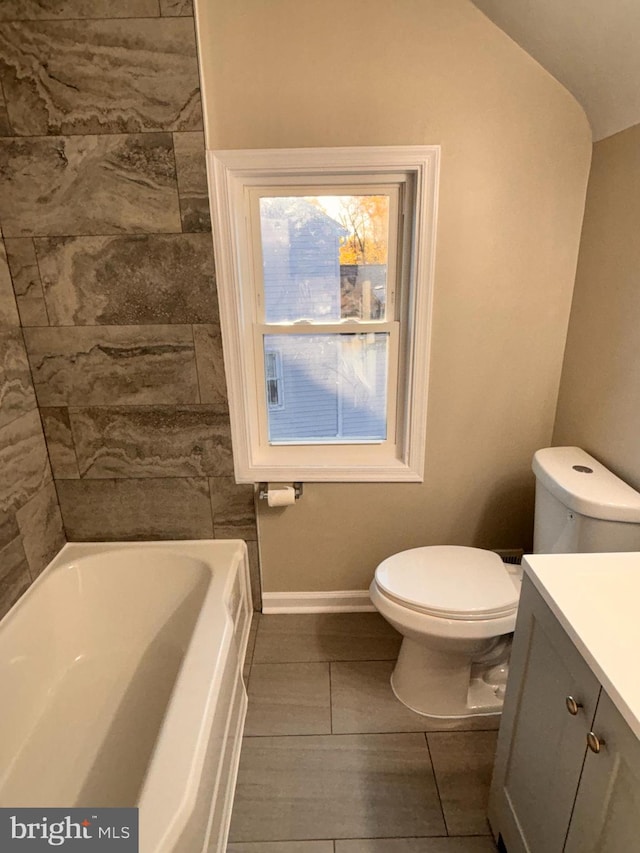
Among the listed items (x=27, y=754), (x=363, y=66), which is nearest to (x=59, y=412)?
(x=27, y=754)

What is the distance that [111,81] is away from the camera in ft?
4.90

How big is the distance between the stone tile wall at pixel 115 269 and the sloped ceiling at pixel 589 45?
97cm

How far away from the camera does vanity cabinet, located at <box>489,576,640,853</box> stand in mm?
765

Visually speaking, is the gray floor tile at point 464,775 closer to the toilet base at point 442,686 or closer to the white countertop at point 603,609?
the toilet base at point 442,686

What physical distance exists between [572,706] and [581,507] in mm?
643

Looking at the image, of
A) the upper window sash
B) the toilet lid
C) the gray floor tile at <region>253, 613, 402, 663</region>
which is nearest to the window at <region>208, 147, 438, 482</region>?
the upper window sash

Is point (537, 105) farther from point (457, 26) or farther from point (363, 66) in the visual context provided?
point (363, 66)

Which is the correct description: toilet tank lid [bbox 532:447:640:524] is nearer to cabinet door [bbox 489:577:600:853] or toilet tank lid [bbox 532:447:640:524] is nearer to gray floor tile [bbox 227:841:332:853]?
cabinet door [bbox 489:577:600:853]

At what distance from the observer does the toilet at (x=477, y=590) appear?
1.38 meters

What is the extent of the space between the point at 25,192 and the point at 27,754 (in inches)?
69.2

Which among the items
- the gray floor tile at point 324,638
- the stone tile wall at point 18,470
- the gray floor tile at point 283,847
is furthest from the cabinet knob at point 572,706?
the stone tile wall at point 18,470

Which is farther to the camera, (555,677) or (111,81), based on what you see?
(111,81)

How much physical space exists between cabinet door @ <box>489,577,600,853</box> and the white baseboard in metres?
0.95

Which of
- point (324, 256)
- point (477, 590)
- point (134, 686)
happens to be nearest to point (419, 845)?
point (477, 590)
